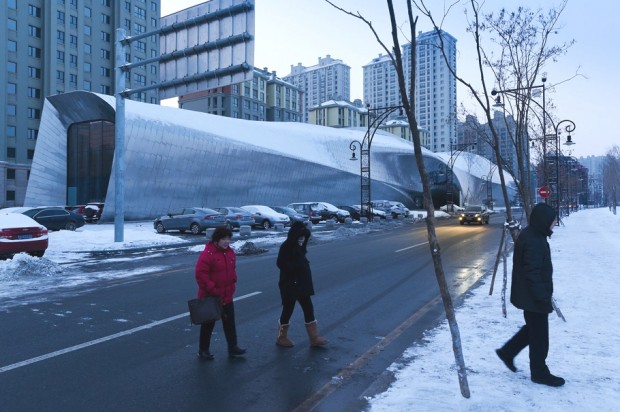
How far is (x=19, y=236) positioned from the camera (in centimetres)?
1377

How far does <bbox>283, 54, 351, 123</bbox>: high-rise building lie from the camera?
186875mm

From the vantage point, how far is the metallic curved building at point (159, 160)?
40281 millimetres

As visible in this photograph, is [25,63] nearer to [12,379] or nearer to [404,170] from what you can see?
[404,170]

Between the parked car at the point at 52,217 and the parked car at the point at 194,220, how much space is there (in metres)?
5.27

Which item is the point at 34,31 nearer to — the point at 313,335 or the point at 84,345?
the point at 84,345

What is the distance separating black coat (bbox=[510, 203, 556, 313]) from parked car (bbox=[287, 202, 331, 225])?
108ft

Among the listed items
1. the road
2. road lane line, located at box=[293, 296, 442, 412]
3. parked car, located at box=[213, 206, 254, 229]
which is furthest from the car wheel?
road lane line, located at box=[293, 296, 442, 412]

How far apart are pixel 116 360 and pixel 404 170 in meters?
69.4

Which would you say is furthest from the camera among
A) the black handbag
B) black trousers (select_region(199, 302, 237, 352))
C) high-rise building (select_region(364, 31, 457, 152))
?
high-rise building (select_region(364, 31, 457, 152))

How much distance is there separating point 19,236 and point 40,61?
227 ft

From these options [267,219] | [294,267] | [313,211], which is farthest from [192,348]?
[313,211]

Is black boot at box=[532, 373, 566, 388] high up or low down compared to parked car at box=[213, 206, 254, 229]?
down

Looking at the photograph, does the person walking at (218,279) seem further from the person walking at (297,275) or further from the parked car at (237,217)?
the parked car at (237,217)

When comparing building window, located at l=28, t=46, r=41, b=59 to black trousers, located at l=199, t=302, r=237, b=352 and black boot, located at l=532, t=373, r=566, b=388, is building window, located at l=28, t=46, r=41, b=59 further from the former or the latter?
black boot, located at l=532, t=373, r=566, b=388
